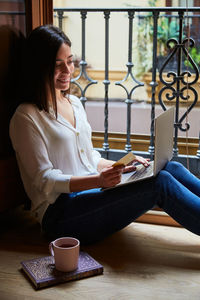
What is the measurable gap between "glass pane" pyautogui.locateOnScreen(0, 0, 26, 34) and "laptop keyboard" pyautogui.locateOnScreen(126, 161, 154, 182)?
0.79 m

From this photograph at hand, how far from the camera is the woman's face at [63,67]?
1599 millimetres

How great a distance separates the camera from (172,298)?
1.37 metres

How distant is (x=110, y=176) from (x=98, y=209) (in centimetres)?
15

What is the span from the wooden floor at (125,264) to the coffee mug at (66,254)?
0.06 meters

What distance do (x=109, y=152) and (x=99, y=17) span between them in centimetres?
249

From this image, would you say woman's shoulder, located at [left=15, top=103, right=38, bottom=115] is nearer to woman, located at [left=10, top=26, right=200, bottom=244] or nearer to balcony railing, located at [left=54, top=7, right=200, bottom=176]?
woman, located at [left=10, top=26, right=200, bottom=244]

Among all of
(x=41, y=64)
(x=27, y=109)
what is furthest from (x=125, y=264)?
(x=41, y=64)

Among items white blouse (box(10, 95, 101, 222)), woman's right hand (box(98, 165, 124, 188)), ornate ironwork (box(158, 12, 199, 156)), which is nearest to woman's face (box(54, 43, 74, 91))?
white blouse (box(10, 95, 101, 222))

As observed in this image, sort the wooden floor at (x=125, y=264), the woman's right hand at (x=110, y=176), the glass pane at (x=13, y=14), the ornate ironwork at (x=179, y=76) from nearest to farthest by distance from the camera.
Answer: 1. the wooden floor at (x=125, y=264)
2. the woman's right hand at (x=110, y=176)
3. the glass pane at (x=13, y=14)
4. the ornate ironwork at (x=179, y=76)

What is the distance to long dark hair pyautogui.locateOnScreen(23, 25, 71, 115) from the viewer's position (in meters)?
1.58

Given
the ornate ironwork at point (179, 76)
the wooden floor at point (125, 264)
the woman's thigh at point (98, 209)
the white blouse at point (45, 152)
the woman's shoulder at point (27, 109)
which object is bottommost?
the wooden floor at point (125, 264)

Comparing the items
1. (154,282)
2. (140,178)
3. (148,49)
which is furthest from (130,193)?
(148,49)

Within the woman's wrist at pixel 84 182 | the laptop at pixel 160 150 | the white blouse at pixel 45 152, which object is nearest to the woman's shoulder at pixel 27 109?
the white blouse at pixel 45 152

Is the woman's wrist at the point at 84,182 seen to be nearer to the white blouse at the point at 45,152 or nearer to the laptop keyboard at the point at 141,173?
the white blouse at the point at 45,152
